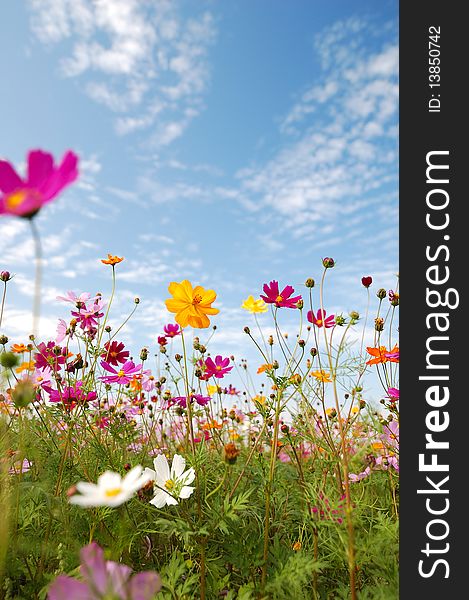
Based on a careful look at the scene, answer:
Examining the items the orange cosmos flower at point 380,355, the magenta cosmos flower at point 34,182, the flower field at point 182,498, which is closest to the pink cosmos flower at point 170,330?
the flower field at point 182,498

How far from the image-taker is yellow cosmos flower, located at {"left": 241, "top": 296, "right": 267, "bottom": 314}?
178cm

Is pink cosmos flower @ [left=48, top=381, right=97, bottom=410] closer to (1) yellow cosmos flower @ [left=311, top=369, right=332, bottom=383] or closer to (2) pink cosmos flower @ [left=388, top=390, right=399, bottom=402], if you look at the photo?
(1) yellow cosmos flower @ [left=311, top=369, right=332, bottom=383]

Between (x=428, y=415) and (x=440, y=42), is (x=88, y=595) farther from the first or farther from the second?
(x=440, y=42)

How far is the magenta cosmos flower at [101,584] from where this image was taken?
60cm

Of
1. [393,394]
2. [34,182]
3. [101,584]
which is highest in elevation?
[34,182]

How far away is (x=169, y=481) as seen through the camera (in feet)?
3.72

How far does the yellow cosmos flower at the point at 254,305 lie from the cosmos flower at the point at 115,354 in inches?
19.1

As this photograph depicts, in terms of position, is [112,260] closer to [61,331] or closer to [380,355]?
[61,331]

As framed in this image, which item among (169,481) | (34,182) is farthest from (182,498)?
(34,182)

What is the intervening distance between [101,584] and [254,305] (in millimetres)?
1253

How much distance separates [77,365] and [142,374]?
1.79 ft

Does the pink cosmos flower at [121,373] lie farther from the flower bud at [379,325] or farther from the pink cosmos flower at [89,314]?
the flower bud at [379,325]

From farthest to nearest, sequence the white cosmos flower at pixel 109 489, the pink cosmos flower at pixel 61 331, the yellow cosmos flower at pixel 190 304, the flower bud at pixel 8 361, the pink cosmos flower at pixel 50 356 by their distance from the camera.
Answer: the pink cosmos flower at pixel 61 331
the pink cosmos flower at pixel 50 356
the yellow cosmos flower at pixel 190 304
the flower bud at pixel 8 361
the white cosmos flower at pixel 109 489

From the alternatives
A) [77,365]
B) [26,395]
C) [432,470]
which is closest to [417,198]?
[432,470]
